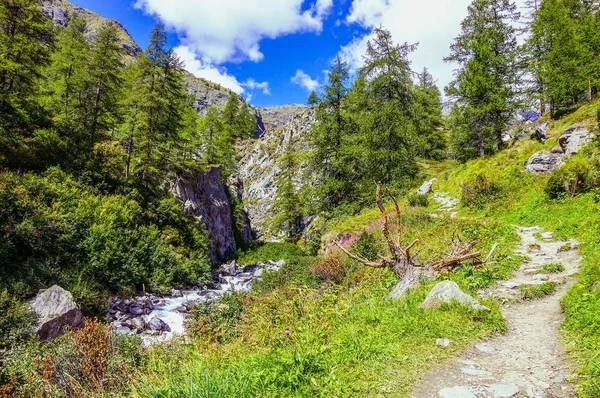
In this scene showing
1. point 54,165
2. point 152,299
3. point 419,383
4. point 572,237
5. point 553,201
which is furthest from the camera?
point 54,165

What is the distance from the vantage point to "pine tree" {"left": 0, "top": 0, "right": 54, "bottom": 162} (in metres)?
19.0

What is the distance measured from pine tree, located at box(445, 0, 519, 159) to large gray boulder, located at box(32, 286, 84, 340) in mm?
27738

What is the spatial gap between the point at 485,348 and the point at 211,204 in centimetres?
3565

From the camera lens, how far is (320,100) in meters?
28.0

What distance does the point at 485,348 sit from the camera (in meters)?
5.22

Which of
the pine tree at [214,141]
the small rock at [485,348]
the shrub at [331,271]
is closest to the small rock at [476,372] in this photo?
the small rock at [485,348]

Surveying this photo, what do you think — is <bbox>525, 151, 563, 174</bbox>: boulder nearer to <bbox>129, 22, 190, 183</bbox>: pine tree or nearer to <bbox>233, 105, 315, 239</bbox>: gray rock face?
<bbox>129, 22, 190, 183</bbox>: pine tree

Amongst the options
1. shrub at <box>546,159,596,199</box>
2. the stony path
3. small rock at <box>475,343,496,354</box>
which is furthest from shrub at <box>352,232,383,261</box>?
shrub at <box>546,159,596,199</box>

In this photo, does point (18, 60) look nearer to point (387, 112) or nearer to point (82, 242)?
point (82, 242)

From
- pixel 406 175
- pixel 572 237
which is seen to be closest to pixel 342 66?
pixel 406 175

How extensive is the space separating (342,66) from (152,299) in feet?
75.9

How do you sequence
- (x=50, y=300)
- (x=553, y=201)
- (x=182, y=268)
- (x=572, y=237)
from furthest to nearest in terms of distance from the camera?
(x=182, y=268) < (x=553, y=201) < (x=50, y=300) < (x=572, y=237)

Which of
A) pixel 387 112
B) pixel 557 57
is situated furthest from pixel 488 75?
pixel 387 112

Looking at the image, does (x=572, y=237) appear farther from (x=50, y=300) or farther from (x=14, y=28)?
(x=14, y=28)
